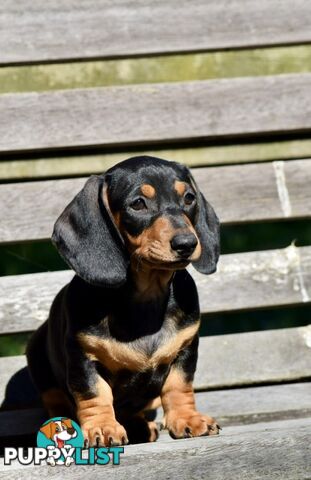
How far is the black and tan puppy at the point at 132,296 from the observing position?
3.80 m

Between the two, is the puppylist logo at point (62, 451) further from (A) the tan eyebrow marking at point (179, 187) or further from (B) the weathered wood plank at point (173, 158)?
(B) the weathered wood plank at point (173, 158)

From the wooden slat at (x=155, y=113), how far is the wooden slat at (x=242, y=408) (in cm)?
133

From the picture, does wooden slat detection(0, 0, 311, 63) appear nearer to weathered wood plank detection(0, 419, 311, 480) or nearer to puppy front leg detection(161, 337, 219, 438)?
puppy front leg detection(161, 337, 219, 438)

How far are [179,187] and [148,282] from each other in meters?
0.41

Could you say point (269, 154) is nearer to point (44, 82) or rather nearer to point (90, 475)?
point (44, 82)

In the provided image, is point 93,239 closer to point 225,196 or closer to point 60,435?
point 60,435

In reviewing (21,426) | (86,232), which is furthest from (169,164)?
(21,426)

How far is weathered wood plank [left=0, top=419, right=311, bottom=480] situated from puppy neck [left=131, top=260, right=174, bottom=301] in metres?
0.81

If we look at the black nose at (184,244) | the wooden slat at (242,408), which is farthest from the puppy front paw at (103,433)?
the wooden slat at (242,408)

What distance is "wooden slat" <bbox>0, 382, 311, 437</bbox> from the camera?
4723mm

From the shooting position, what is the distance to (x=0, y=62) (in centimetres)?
499

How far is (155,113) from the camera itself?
16.7 feet

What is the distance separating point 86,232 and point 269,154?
1703mm

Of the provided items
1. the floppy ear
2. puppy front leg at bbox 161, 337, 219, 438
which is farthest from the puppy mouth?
puppy front leg at bbox 161, 337, 219, 438
